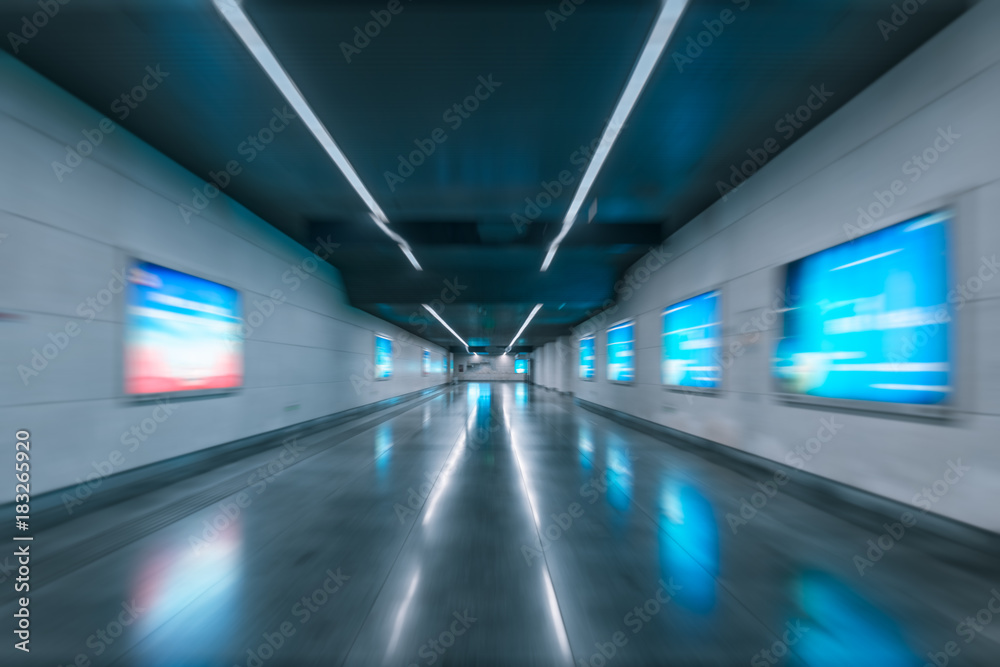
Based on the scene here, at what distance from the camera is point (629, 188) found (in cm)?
565

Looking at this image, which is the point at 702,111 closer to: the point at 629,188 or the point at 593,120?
the point at 593,120

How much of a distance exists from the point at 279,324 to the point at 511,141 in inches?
230

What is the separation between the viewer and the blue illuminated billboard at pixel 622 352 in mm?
9883

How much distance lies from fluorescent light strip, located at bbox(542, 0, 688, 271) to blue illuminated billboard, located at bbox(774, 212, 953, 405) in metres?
2.65
